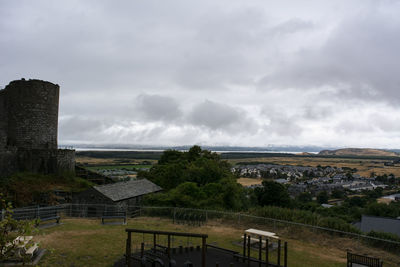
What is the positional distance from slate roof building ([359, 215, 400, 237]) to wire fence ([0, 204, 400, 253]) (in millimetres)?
11042

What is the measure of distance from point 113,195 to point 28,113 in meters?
11.9

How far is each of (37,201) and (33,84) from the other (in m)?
11.2

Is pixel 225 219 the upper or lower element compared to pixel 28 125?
lower

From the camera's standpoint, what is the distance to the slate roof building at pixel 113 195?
77.1 ft

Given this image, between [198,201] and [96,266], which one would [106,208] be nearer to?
[198,201]

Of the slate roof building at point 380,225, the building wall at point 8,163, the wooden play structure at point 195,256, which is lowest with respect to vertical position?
the slate roof building at point 380,225

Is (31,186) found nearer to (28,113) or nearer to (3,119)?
(28,113)

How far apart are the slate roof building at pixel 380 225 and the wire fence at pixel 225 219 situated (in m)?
11.0

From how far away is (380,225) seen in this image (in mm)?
26547

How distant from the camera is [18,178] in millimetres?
24438

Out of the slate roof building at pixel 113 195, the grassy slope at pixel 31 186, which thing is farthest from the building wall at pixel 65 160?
the slate roof building at pixel 113 195

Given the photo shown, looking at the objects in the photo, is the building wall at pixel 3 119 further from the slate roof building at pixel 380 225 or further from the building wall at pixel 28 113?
the slate roof building at pixel 380 225

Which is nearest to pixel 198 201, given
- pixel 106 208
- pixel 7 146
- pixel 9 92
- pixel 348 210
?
pixel 106 208

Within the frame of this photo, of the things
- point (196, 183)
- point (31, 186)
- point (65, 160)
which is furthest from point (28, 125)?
point (196, 183)
